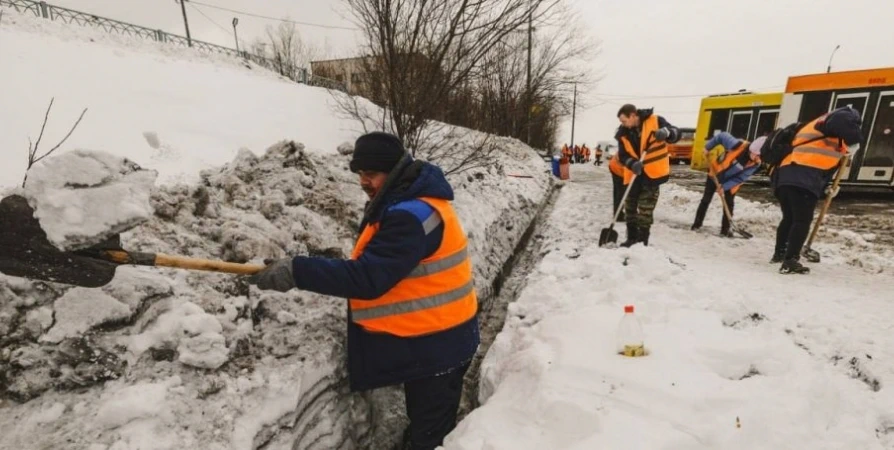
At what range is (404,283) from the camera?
7.13 feet

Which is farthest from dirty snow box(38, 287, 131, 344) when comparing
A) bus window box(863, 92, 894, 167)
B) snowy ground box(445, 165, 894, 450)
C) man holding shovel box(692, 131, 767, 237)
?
bus window box(863, 92, 894, 167)

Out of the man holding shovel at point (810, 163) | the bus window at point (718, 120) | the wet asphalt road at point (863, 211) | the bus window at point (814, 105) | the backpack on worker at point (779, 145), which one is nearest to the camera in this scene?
the man holding shovel at point (810, 163)

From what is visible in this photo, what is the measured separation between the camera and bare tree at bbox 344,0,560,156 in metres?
5.02

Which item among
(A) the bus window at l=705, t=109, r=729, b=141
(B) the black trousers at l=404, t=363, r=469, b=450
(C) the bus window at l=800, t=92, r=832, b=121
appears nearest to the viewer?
(B) the black trousers at l=404, t=363, r=469, b=450

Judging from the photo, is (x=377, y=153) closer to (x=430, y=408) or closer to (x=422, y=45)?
(x=430, y=408)

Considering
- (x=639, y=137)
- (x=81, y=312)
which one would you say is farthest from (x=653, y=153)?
(x=81, y=312)

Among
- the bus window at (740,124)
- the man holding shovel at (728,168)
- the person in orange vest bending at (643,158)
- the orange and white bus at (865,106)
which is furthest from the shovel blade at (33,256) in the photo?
the bus window at (740,124)

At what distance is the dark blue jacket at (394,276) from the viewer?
2016mm

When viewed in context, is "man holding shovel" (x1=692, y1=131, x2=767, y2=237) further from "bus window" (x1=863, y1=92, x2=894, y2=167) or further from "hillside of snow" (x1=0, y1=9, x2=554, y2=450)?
"bus window" (x1=863, y1=92, x2=894, y2=167)

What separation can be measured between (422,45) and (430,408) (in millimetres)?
4264

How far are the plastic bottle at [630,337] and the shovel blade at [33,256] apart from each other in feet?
8.66

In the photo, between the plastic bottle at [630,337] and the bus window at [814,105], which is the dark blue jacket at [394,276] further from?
the bus window at [814,105]

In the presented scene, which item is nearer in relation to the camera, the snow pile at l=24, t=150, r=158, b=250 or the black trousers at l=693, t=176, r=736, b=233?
the snow pile at l=24, t=150, r=158, b=250

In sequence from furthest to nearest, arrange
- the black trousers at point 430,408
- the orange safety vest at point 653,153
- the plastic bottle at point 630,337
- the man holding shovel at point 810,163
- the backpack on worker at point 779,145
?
the orange safety vest at point 653,153, the backpack on worker at point 779,145, the man holding shovel at point 810,163, the plastic bottle at point 630,337, the black trousers at point 430,408
